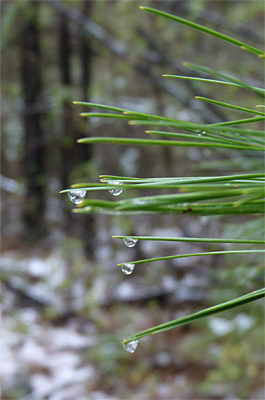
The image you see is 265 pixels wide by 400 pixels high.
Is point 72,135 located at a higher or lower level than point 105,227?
higher

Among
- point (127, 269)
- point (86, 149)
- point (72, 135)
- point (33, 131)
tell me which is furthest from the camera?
point (33, 131)

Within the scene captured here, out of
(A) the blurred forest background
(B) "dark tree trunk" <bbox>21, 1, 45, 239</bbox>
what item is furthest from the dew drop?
(B) "dark tree trunk" <bbox>21, 1, 45, 239</bbox>

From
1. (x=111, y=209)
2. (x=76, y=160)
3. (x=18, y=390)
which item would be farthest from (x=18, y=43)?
(x=111, y=209)

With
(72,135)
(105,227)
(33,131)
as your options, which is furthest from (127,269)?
(33,131)

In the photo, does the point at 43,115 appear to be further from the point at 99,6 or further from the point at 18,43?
the point at 99,6

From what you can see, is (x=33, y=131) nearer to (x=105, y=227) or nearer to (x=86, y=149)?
(x=86, y=149)

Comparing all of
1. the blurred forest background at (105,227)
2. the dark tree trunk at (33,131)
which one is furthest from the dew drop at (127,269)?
the dark tree trunk at (33,131)
